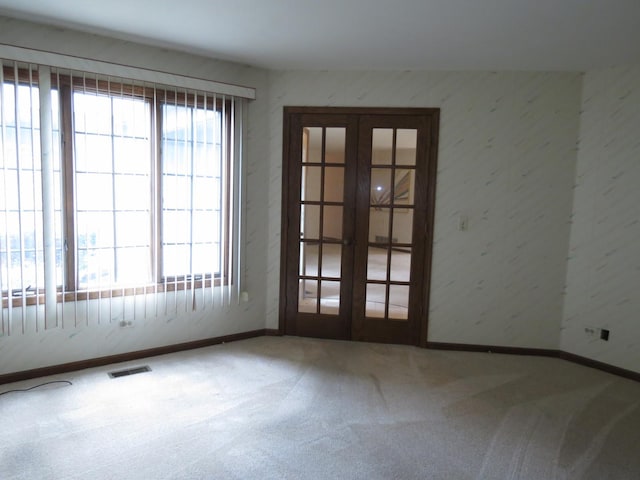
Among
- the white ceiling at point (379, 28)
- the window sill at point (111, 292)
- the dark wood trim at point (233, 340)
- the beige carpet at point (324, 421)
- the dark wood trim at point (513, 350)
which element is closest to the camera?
the beige carpet at point (324, 421)

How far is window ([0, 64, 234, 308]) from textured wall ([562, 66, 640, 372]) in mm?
3072

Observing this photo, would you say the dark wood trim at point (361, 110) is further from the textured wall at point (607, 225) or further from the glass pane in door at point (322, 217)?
the textured wall at point (607, 225)

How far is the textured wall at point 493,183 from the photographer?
3.84 meters

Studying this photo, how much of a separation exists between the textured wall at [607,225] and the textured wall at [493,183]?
11 centimetres

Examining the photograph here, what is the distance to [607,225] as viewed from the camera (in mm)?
3680

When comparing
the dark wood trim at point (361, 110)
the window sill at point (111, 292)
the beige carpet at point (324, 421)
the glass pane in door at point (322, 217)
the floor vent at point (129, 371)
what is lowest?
the beige carpet at point (324, 421)

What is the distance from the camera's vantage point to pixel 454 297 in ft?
13.3

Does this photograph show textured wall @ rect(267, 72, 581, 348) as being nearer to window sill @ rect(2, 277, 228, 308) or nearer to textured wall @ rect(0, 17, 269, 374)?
textured wall @ rect(0, 17, 269, 374)

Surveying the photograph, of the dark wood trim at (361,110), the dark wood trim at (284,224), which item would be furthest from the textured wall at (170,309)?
the dark wood trim at (361,110)

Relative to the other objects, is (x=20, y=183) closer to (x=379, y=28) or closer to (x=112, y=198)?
(x=112, y=198)

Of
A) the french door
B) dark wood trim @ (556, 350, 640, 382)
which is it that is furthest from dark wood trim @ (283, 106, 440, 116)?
dark wood trim @ (556, 350, 640, 382)

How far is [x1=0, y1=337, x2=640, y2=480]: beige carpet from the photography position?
2250 millimetres

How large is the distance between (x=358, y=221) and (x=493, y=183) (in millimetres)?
1239

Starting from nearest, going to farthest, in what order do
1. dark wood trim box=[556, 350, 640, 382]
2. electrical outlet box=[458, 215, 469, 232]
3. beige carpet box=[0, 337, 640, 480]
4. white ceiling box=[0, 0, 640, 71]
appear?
beige carpet box=[0, 337, 640, 480] < white ceiling box=[0, 0, 640, 71] < dark wood trim box=[556, 350, 640, 382] < electrical outlet box=[458, 215, 469, 232]
